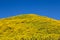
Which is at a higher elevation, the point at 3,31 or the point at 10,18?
the point at 10,18

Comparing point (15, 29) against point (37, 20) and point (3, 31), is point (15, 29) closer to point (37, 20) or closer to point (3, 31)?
point (3, 31)

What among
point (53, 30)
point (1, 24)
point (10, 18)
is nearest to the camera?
point (53, 30)

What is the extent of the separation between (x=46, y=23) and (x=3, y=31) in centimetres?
838

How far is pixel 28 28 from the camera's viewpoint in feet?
143

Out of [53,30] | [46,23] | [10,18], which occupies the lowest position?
[53,30]

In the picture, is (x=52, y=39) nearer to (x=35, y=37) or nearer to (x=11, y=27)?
(x=35, y=37)

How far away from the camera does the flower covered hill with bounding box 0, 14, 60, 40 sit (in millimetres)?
39625

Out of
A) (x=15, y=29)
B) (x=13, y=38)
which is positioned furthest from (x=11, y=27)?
(x=13, y=38)

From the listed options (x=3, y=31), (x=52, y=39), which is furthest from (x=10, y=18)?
(x=52, y=39)

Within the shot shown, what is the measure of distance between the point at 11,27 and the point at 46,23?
6.83 m

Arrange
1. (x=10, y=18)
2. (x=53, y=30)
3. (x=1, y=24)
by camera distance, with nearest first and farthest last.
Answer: (x=53, y=30), (x=1, y=24), (x=10, y=18)

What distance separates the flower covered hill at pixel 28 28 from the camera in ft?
130

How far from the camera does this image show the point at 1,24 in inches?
1833

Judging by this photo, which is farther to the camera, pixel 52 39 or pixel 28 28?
pixel 28 28
